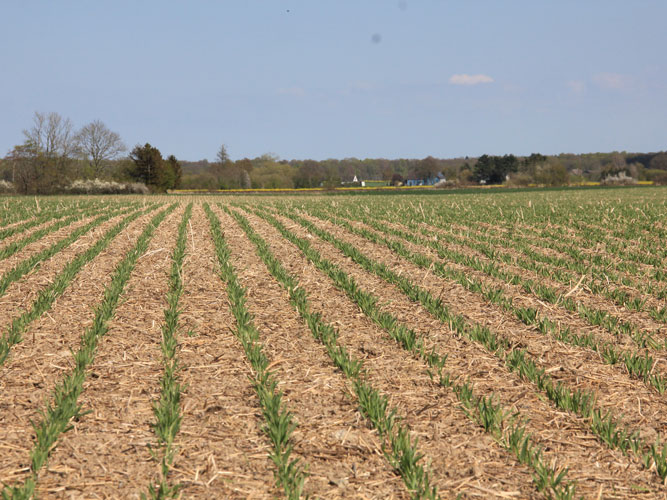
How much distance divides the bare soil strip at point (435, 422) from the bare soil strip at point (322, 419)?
0.35 m

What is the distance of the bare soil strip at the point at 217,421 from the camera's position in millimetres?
3453

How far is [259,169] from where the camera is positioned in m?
134

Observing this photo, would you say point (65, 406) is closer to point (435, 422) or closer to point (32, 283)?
point (435, 422)

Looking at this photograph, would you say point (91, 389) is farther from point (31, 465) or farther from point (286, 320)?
point (286, 320)

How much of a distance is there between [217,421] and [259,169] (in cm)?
13308

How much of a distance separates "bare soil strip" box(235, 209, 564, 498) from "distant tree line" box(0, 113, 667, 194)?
6876cm

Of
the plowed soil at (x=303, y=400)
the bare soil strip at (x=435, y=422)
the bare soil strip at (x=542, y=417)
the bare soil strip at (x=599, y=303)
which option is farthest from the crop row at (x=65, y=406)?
the bare soil strip at (x=599, y=303)

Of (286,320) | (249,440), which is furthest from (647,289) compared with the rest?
(249,440)

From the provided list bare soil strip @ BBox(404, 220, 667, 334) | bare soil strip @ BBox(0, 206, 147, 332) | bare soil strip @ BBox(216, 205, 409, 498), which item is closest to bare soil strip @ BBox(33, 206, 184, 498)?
bare soil strip @ BBox(216, 205, 409, 498)

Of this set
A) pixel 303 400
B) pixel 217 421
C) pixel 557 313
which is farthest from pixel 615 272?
pixel 217 421

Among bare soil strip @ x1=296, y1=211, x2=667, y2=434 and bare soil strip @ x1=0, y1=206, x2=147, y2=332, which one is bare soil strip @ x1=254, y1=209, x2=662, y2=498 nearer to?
bare soil strip @ x1=296, y1=211, x2=667, y2=434

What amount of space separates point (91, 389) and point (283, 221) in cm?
1593

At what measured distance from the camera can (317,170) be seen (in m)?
118

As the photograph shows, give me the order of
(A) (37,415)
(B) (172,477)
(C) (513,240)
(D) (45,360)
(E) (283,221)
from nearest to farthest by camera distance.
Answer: (B) (172,477) < (A) (37,415) < (D) (45,360) < (C) (513,240) < (E) (283,221)
